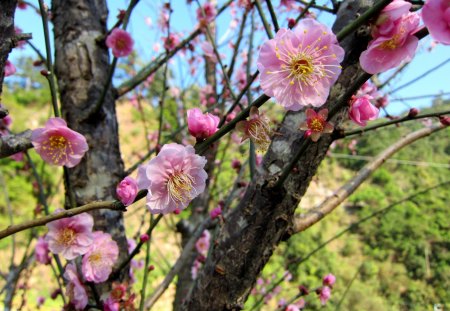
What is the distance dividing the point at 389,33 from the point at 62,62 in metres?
1.29

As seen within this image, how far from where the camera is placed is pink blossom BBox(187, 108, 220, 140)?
0.61 meters

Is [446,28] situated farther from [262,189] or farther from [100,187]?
[100,187]

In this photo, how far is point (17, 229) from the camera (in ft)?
1.77

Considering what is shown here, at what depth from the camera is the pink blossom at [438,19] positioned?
0.46 meters

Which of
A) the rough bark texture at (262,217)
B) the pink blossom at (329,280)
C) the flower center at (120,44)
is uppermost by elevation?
the flower center at (120,44)

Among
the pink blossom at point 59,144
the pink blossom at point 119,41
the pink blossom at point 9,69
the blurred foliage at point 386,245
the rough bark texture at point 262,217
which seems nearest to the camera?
the pink blossom at point 59,144

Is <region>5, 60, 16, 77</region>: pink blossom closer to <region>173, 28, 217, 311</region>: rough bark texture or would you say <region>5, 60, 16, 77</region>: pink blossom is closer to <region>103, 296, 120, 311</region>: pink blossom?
<region>103, 296, 120, 311</region>: pink blossom

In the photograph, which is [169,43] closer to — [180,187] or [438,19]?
[180,187]

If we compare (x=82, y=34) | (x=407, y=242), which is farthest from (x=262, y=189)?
(x=407, y=242)

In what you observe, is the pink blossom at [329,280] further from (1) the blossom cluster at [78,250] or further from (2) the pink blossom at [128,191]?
(2) the pink blossom at [128,191]

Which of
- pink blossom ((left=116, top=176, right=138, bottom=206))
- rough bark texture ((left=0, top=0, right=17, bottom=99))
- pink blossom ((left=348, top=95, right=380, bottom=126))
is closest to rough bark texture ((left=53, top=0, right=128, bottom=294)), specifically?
rough bark texture ((left=0, top=0, right=17, bottom=99))

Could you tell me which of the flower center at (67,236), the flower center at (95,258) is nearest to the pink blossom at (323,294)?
the flower center at (95,258)

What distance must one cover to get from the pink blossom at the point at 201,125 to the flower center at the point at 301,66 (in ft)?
0.79

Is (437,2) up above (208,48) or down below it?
below
